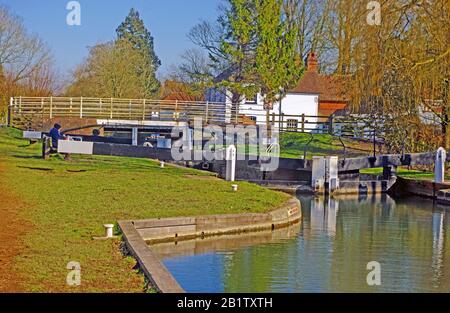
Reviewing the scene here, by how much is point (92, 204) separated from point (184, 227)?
2017mm

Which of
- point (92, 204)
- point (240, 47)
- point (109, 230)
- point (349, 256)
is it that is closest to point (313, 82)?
point (240, 47)

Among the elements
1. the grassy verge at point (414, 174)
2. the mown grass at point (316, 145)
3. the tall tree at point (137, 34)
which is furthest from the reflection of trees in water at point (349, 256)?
the tall tree at point (137, 34)

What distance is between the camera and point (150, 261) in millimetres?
9062

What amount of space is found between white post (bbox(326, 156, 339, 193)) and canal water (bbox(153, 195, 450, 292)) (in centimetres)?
576

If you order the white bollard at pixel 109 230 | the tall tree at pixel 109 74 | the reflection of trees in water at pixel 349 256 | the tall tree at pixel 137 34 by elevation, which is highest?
the tall tree at pixel 137 34

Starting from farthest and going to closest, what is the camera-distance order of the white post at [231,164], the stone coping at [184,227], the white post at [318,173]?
the white post at [318,173] < the white post at [231,164] < the stone coping at [184,227]

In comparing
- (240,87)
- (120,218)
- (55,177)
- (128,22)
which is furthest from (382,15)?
(128,22)

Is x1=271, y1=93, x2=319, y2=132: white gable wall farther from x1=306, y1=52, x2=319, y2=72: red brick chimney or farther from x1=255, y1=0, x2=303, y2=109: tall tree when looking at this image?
x1=255, y1=0, x2=303, y2=109: tall tree

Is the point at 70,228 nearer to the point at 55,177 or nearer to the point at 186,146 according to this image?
the point at 55,177

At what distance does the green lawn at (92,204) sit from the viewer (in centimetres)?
856

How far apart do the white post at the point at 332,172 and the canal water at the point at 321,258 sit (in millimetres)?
5758

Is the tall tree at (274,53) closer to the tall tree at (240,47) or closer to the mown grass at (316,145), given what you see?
the tall tree at (240,47)

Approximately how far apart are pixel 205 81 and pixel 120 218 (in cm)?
3830

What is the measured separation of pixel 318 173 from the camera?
2478cm
